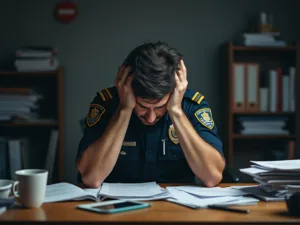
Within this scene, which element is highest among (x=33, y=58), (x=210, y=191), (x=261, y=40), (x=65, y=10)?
(x=65, y=10)

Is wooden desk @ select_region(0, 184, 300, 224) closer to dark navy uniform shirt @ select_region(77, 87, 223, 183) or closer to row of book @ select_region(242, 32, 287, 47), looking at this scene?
dark navy uniform shirt @ select_region(77, 87, 223, 183)

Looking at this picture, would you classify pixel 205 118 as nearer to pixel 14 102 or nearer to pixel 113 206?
pixel 113 206

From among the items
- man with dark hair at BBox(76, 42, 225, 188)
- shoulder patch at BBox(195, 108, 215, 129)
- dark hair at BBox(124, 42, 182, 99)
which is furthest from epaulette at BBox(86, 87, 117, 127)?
shoulder patch at BBox(195, 108, 215, 129)

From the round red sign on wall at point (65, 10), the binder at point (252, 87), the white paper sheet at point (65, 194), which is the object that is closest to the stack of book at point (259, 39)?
the binder at point (252, 87)

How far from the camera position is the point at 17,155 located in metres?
3.14

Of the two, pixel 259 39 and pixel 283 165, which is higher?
pixel 259 39

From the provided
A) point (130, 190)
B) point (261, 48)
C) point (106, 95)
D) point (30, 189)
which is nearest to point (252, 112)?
point (261, 48)

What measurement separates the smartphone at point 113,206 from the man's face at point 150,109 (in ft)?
1.66

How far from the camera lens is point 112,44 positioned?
3.37 m

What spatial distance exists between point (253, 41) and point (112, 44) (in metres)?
1.02

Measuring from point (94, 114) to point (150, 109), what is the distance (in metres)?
0.27

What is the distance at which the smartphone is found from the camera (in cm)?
117

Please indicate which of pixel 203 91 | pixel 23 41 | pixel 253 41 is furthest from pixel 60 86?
pixel 253 41

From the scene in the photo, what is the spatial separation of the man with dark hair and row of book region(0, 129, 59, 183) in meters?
1.38
